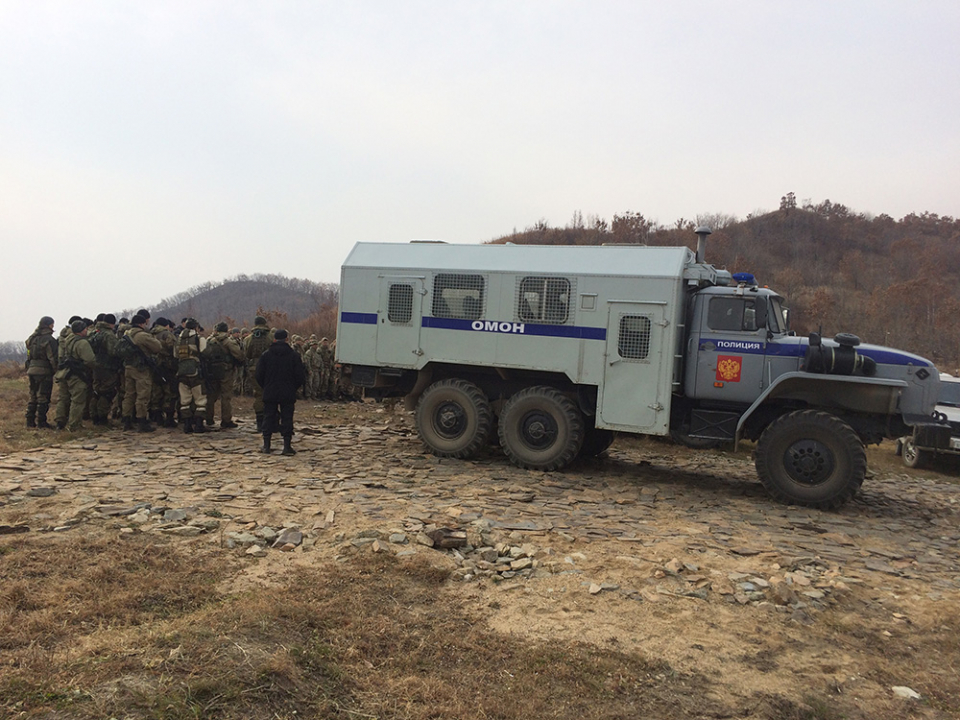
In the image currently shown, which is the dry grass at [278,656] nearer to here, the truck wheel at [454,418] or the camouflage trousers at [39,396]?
the truck wheel at [454,418]

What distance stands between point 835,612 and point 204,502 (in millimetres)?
5768

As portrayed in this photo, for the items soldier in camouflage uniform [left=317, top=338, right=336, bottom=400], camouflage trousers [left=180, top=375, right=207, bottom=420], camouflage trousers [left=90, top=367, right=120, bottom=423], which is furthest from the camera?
soldier in camouflage uniform [left=317, top=338, right=336, bottom=400]

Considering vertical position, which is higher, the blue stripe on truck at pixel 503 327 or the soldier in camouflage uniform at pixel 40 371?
the blue stripe on truck at pixel 503 327

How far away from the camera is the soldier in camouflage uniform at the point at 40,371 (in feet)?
35.9

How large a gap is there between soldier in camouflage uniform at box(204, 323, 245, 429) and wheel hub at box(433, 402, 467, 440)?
394 cm

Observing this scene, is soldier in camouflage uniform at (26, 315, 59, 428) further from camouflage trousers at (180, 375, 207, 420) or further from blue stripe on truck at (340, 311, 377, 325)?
blue stripe on truck at (340, 311, 377, 325)

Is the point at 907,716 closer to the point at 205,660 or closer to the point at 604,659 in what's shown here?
the point at 604,659

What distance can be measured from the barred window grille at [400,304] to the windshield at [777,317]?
4.84m

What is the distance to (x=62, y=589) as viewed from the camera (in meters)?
4.47

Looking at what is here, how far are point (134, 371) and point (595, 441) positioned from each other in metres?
7.46

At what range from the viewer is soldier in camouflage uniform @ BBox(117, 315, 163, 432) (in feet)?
36.0

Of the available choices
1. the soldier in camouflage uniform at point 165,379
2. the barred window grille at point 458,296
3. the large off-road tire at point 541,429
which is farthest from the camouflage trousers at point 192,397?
the large off-road tire at point 541,429

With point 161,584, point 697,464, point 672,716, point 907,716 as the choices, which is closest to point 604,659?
point 672,716

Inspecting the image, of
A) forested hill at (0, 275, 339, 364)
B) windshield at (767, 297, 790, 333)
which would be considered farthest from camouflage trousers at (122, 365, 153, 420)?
forested hill at (0, 275, 339, 364)
